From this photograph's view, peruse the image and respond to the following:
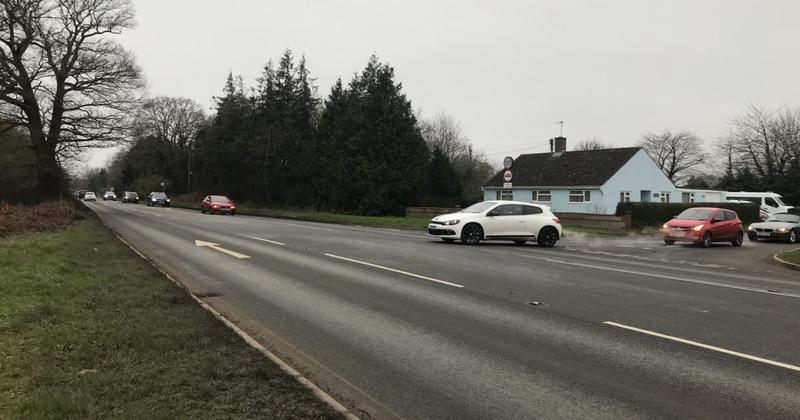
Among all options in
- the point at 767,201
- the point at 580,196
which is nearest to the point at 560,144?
the point at 580,196

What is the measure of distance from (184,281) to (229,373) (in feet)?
20.4

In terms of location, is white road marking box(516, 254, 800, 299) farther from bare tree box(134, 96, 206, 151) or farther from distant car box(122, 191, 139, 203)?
bare tree box(134, 96, 206, 151)

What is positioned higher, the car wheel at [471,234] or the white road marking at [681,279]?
the car wheel at [471,234]

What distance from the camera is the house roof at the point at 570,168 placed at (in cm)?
4300

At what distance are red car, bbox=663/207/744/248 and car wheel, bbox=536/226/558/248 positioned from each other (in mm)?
5986

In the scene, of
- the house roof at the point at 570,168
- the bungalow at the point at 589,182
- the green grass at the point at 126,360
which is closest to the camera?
the green grass at the point at 126,360

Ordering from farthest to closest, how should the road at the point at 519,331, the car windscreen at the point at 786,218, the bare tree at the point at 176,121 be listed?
the bare tree at the point at 176,121 → the car windscreen at the point at 786,218 → the road at the point at 519,331

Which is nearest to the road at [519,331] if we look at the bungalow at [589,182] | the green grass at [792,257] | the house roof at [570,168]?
the green grass at [792,257]

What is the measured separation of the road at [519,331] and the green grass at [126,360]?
599 mm

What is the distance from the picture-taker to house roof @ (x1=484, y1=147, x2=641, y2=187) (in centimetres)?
4300

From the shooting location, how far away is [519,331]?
6879mm

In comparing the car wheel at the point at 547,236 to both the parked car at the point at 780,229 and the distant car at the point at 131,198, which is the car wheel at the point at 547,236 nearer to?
the parked car at the point at 780,229

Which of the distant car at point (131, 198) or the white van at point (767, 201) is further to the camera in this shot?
the distant car at point (131, 198)

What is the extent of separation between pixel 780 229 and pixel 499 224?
49.8 ft
